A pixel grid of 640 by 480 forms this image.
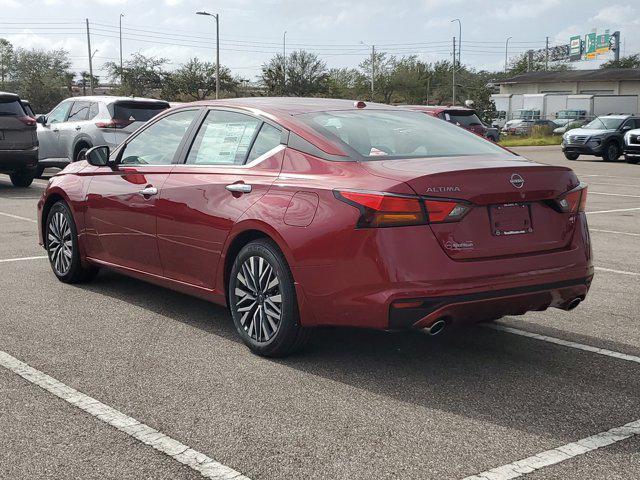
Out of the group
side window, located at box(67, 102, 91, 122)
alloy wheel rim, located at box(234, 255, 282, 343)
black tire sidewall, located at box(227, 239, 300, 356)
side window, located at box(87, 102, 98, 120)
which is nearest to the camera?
black tire sidewall, located at box(227, 239, 300, 356)

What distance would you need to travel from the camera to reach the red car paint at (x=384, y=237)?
4.54 m

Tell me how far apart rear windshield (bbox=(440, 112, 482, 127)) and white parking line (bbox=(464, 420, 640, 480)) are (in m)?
14.4

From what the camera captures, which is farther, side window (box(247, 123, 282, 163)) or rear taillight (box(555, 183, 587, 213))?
side window (box(247, 123, 282, 163))

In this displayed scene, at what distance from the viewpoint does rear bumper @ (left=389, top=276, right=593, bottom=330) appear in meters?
4.53

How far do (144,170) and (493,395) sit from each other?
10.3ft

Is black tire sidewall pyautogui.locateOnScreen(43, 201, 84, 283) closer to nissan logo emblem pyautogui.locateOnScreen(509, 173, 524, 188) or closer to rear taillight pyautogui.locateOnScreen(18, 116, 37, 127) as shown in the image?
nissan logo emblem pyautogui.locateOnScreen(509, 173, 524, 188)

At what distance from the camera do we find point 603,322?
6203 millimetres

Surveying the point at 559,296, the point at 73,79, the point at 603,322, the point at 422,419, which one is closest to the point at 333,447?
the point at 422,419

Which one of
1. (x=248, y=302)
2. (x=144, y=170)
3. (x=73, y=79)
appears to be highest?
(x=73, y=79)

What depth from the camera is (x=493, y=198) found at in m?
4.71

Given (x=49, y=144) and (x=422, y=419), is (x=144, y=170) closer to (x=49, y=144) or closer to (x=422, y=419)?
(x=422, y=419)

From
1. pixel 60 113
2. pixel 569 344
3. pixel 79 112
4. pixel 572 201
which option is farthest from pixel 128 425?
pixel 60 113

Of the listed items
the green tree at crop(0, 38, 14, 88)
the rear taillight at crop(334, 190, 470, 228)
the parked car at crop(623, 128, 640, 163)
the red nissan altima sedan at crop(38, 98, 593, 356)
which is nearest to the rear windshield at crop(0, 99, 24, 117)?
the red nissan altima sedan at crop(38, 98, 593, 356)

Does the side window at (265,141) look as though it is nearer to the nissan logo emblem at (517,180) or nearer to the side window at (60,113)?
the nissan logo emblem at (517,180)
